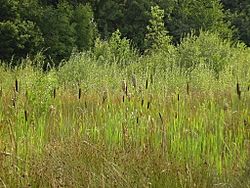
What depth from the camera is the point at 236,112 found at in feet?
15.6

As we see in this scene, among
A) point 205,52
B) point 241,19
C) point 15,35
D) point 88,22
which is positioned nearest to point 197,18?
point 241,19

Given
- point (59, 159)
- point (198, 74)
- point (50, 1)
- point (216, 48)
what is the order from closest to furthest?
1. point (59, 159)
2. point (198, 74)
3. point (216, 48)
4. point (50, 1)

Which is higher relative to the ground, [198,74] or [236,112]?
[236,112]

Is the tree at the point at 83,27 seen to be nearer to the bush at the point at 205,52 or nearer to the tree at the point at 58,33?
the tree at the point at 58,33

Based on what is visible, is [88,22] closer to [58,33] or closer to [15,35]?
[58,33]

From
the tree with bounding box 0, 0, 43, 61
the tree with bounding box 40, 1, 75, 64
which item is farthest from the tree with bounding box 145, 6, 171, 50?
the tree with bounding box 0, 0, 43, 61

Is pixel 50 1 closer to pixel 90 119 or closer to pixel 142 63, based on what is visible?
pixel 142 63

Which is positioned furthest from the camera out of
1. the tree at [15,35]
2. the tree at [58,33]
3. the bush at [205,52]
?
the tree at [58,33]

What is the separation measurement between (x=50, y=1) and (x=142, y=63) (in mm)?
22089

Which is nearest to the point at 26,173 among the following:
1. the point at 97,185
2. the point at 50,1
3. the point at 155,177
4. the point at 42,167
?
the point at 42,167

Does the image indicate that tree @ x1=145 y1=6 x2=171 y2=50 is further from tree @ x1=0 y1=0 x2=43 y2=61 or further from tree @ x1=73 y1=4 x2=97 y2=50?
tree @ x1=0 y1=0 x2=43 y2=61

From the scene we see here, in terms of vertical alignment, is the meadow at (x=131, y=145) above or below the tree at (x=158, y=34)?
above

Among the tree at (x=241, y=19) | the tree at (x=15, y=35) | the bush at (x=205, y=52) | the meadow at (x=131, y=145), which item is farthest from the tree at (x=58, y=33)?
the meadow at (x=131, y=145)

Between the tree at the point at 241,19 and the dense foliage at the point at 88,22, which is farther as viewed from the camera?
the tree at the point at 241,19
